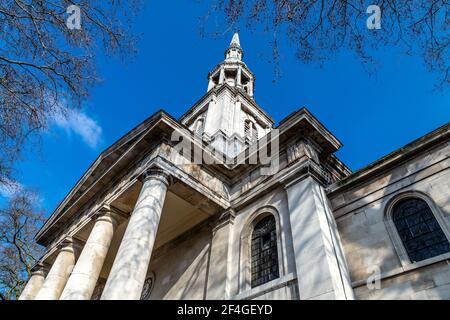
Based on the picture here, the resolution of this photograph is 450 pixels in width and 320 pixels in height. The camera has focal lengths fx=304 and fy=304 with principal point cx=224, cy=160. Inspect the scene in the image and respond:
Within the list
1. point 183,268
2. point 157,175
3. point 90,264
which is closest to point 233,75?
point 183,268

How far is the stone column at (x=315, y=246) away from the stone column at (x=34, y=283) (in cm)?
1372

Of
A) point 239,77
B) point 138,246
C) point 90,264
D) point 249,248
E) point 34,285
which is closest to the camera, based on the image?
point 138,246

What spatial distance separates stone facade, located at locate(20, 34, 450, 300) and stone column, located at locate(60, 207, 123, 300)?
0.04 metres

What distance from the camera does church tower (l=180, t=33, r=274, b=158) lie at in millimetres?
19469

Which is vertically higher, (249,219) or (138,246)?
(249,219)

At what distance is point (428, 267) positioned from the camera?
6676 millimetres

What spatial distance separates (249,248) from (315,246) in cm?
301

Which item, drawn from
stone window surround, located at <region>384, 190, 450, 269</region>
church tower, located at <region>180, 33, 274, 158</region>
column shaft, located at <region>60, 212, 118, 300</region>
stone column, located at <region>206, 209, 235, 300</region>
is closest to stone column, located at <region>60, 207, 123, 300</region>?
column shaft, located at <region>60, 212, 118, 300</region>

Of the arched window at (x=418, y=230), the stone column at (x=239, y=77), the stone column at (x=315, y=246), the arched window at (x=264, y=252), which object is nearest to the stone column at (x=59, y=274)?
the arched window at (x=264, y=252)

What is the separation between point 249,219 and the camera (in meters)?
10.9

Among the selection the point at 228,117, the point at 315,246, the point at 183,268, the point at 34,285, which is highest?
the point at 228,117

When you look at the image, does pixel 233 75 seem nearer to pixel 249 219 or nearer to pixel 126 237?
pixel 249 219

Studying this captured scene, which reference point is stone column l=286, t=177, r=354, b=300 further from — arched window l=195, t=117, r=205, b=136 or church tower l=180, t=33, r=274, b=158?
arched window l=195, t=117, r=205, b=136
